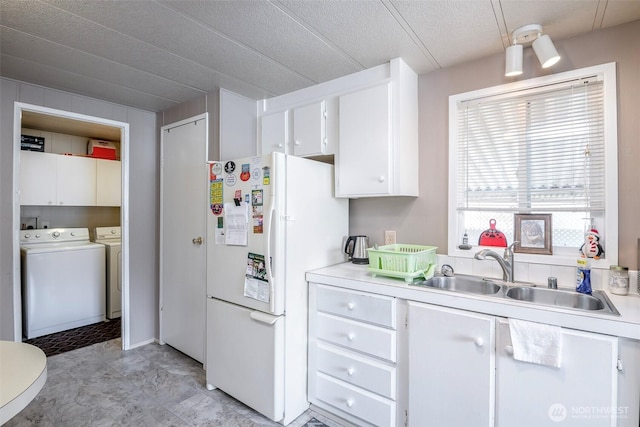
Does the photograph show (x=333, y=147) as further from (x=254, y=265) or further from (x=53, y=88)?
(x=53, y=88)

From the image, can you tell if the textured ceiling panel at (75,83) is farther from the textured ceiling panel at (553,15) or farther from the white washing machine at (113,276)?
the textured ceiling panel at (553,15)

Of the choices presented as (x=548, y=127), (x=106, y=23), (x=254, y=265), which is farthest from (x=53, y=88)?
(x=548, y=127)

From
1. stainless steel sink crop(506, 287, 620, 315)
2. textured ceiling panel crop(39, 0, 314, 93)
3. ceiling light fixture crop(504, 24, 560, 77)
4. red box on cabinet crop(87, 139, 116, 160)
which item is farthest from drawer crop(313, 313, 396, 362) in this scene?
red box on cabinet crop(87, 139, 116, 160)

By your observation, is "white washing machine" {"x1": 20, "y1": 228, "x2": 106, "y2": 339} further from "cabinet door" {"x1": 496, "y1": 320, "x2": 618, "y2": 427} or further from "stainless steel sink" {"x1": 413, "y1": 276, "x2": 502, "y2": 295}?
"cabinet door" {"x1": 496, "y1": 320, "x2": 618, "y2": 427}

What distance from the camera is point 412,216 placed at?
230cm

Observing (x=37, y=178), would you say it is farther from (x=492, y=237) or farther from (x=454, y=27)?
(x=492, y=237)

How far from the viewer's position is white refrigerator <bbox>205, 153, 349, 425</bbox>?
189 cm

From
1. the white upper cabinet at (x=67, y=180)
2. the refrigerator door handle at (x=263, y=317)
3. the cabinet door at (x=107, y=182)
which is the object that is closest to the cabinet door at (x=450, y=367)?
the refrigerator door handle at (x=263, y=317)

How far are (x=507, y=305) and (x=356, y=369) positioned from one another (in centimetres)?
92

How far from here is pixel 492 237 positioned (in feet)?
6.67

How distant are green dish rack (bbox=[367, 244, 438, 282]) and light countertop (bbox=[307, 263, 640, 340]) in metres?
0.05

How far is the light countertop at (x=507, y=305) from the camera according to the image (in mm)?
1202

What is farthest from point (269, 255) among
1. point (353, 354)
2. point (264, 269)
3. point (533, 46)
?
point (533, 46)

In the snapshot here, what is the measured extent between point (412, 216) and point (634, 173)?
1197 mm
